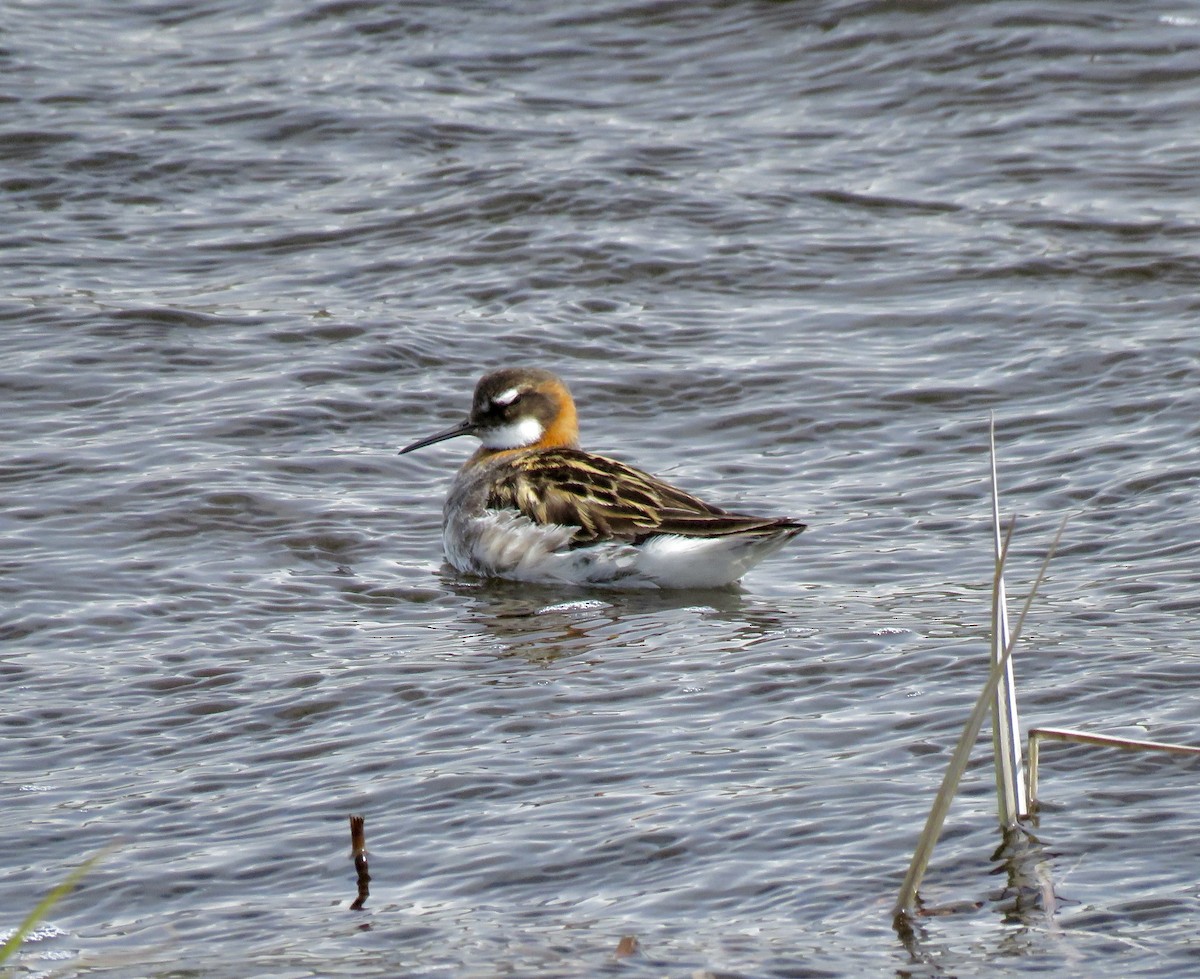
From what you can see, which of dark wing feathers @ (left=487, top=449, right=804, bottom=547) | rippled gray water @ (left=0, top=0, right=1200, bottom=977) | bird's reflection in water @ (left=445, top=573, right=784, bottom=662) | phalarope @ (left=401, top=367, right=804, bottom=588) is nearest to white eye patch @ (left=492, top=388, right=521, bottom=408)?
phalarope @ (left=401, top=367, right=804, bottom=588)

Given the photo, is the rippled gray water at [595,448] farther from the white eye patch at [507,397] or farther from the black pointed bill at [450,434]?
the white eye patch at [507,397]

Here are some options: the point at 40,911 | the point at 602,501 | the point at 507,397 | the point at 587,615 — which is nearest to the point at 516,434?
the point at 507,397

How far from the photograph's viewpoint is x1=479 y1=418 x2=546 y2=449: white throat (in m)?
10.7

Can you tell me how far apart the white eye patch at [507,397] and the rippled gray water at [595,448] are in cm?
80

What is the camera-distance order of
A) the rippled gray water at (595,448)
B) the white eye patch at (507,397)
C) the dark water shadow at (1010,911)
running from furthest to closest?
→ the white eye patch at (507,397) < the rippled gray water at (595,448) < the dark water shadow at (1010,911)

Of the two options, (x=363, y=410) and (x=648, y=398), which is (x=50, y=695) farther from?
(x=648, y=398)

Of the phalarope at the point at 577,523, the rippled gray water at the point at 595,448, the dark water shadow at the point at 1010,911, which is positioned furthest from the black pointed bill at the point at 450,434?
the dark water shadow at the point at 1010,911

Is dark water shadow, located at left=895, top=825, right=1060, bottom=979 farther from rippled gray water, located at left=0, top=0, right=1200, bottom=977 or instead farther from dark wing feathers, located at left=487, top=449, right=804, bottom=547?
dark wing feathers, located at left=487, top=449, right=804, bottom=547

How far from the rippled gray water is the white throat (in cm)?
61

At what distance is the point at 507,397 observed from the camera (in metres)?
10.6

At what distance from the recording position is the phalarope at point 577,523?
916 centimetres

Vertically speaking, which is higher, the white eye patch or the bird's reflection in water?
the white eye patch

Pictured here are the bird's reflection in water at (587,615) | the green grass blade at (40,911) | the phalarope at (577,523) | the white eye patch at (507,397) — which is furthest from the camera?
the white eye patch at (507,397)

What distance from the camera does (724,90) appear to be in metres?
16.8
